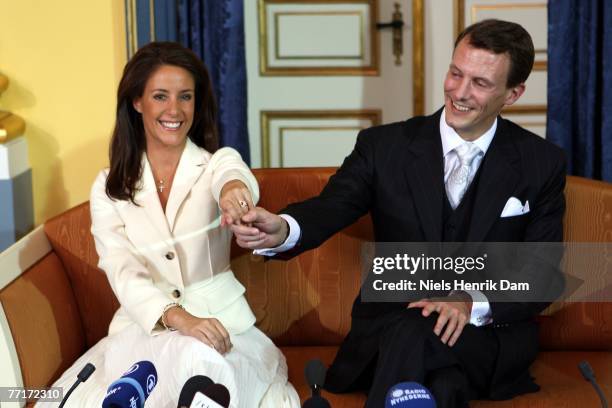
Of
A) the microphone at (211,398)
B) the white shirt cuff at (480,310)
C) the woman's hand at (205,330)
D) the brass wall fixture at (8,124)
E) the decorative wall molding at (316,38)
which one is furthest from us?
the decorative wall molding at (316,38)

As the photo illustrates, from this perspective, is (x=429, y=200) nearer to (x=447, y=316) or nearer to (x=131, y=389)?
(x=447, y=316)

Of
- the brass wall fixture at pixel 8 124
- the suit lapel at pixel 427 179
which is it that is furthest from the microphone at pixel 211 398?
the brass wall fixture at pixel 8 124

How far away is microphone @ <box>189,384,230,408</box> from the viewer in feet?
5.14

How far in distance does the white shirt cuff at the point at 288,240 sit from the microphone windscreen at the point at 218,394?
2.52ft

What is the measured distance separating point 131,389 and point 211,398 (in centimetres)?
13

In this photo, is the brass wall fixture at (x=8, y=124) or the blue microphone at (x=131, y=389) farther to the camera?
the brass wall fixture at (x=8, y=124)

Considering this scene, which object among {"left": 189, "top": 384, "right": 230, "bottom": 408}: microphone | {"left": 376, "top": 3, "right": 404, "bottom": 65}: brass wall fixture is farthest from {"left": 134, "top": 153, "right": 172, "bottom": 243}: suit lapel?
{"left": 376, "top": 3, "right": 404, "bottom": 65}: brass wall fixture

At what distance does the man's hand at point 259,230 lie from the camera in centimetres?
233

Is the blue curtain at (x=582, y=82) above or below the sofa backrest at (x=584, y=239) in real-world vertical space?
above

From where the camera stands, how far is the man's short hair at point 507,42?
8.55 ft

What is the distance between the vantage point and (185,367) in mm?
2383

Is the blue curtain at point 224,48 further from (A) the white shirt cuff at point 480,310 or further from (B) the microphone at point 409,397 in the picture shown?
(B) the microphone at point 409,397

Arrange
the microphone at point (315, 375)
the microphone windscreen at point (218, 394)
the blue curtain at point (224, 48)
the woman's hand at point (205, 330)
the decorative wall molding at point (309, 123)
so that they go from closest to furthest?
the microphone windscreen at point (218, 394) → the microphone at point (315, 375) → the woman's hand at point (205, 330) → the blue curtain at point (224, 48) → the decorative wall molding at point (309, 123)

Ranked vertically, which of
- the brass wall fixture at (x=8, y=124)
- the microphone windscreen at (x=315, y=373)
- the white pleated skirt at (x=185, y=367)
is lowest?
the white pleated skirt at (x=185, y=367)
